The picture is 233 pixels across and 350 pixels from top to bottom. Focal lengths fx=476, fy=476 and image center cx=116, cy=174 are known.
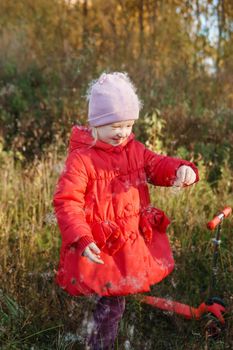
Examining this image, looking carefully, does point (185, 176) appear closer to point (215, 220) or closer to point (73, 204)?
point (215, 220)

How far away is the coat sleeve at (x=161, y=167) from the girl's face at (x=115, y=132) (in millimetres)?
227

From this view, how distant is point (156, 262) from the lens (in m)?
2.38

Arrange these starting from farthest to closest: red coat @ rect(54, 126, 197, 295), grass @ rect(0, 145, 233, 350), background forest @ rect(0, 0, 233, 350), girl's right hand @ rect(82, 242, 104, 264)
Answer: background forest @ rect(0, 0, 233, 350), grass @ rect(0, 145, 233, 350), red coat @ rect(54, 126, 197, 295), girl's right hand @ rect(82, 242, 104, 264)

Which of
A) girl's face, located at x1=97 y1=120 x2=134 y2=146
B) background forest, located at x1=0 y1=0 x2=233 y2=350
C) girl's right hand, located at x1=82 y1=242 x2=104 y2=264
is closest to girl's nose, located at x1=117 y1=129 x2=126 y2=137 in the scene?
girl's face, located at x1=97 y1=120 x2=134 y2=146

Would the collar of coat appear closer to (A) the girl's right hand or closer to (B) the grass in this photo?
(A) the girl's right hand

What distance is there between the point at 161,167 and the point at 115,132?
0.33 metres

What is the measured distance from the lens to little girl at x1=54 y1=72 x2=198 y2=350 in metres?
2.26

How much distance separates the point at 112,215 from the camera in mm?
2318

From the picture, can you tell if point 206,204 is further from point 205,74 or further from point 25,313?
point 205,74

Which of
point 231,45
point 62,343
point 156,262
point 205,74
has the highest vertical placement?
point 231,45

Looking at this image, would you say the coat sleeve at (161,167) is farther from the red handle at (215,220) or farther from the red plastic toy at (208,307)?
the red plastic toy at (208,307)

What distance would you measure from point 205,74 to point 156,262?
5297 mm

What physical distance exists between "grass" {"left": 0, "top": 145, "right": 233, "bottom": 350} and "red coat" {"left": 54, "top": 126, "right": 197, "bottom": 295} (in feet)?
1.07

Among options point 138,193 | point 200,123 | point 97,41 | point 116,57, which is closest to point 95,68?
point 116,57
